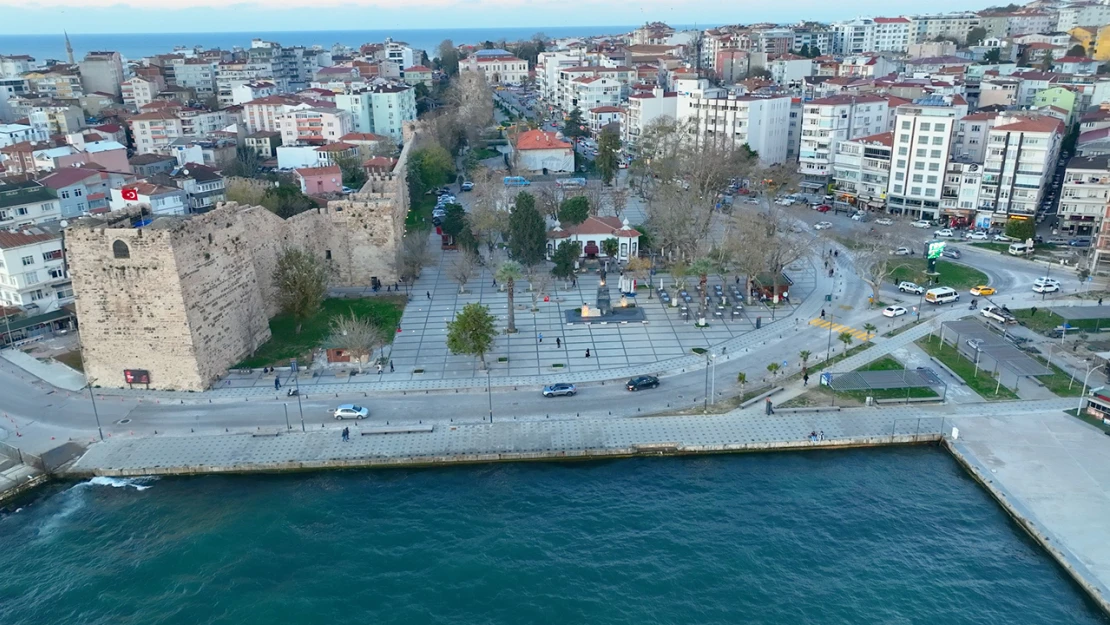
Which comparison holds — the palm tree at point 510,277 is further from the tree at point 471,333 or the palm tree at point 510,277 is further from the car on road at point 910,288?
the car on road at point 910,288

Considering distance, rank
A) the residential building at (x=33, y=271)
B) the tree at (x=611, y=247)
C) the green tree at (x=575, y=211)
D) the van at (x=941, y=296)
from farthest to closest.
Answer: the green tree at (x=575, y=211), the tree at (x=611, y=247), the van at (x=941, y=296), the residential building at (x=33, y=271)

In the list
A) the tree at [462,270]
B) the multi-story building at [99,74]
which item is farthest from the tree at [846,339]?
Result: the multi-story building at [99,74]

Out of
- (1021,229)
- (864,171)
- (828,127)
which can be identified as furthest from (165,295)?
(828,127)

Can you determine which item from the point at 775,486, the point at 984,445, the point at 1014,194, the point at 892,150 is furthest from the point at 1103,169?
the point at 775,486

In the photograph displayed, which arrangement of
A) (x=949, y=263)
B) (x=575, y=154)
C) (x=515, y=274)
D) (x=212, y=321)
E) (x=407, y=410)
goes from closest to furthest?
(x=407, y=410), (x=212, y=321), (x=515, y=274), (x=949, y=263), (x=575, y=154)

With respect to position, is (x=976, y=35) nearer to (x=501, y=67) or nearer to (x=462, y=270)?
(x=501, y=67)

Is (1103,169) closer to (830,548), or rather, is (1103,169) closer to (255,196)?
(830,548)

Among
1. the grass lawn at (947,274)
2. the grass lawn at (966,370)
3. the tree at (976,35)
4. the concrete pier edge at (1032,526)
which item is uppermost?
the tree at (976,35)
